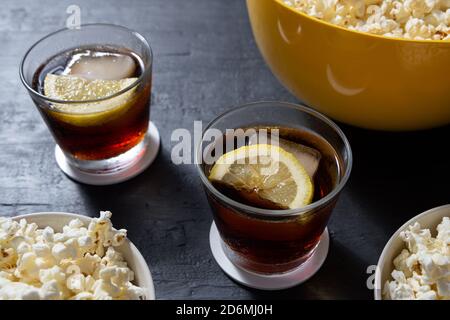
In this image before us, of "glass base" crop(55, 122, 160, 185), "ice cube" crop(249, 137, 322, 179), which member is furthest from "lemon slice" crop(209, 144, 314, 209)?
"glass base" crop(55, 122, 160, 185)

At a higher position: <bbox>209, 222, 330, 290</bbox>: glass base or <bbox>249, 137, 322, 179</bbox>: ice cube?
<bbox>249, 137, 322, 179</bbox>: ice cube

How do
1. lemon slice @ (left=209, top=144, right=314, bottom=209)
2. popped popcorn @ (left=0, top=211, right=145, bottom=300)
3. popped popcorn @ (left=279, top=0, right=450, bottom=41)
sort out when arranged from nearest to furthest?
popped popcorn @ (left=0, top=211, right=145, bottom=300)
lemon slice @ (left=209, top=144, right=314, bottom=209)
popped popcorn @ (left=279, top=0, right=450, bottom=41)

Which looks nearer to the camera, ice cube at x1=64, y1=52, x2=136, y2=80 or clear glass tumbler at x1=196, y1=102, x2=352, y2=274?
clear glass tumbler at x1=196, y1=102, x2=352, y2=274

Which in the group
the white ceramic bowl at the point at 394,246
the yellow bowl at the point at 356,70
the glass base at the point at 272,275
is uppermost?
the yellow bowl at the point at 356,70

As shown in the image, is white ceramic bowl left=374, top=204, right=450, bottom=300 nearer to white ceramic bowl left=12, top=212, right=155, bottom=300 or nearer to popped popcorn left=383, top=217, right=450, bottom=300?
popped popcorn left=383, top=217, right=450, bottom=300

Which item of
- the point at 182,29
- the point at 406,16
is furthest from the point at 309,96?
the point at 182,29

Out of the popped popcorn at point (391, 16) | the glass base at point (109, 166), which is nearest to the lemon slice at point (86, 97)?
the glass base at point (109, 166)

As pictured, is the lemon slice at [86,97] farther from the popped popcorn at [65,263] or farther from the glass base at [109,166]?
the popped popcorn at [65,263]
